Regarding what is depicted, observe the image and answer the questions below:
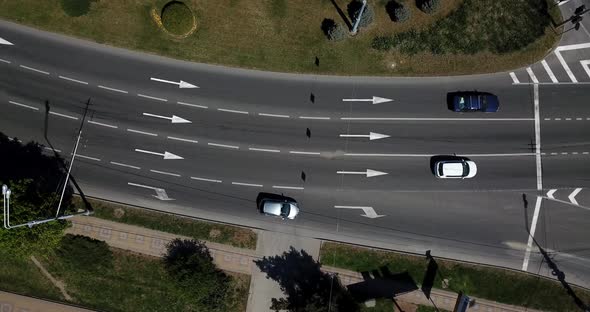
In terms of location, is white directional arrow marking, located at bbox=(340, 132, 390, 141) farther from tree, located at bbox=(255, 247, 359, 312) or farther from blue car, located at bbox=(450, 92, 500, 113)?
tree, located at bbox=(255, 247, 359, 312)

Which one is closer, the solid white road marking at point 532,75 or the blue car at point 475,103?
the blue car at point 475,103

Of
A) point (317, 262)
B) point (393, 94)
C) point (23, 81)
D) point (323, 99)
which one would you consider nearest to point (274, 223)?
point (317, 262)

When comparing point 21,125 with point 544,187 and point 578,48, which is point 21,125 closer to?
point 544,187

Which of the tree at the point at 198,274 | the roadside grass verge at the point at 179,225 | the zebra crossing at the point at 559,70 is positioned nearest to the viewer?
the tree at the point at 198,274

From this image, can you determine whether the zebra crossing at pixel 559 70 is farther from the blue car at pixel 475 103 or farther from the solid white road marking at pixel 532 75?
the blue car at pixel 475 103

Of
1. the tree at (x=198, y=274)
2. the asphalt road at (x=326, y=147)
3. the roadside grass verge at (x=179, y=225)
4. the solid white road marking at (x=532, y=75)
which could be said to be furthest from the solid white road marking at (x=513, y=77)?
the tree at (x=198, y=274)

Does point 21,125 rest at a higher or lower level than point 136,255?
higher
